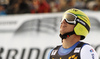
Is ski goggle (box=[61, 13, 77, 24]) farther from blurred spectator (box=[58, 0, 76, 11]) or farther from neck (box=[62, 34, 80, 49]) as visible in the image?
blurred spectator (box=[58, 0, 76, 11])

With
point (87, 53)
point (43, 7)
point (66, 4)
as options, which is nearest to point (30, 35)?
point (43, 7)

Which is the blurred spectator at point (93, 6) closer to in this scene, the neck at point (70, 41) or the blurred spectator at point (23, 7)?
the blurred spectator at point (23, 7)

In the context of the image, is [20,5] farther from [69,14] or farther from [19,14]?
[69,14]

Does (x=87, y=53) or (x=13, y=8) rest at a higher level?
(x=13, y=8)

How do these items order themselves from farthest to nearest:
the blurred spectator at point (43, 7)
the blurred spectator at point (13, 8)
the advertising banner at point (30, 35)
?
the blurred spectator at point (13, 8)
the blurred spectator at point (43, 7)
the advertising banner at point (30, 35)

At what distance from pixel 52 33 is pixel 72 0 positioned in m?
1.51

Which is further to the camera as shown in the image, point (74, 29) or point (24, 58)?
point (24, 58)

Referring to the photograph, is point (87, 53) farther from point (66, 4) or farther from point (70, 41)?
point (66, 4)

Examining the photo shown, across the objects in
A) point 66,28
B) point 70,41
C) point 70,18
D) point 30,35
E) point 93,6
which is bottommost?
point 30,35

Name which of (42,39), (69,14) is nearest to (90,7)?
(42,39)

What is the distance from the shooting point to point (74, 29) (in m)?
3.20

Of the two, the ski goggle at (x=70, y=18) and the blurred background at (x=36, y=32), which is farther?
the blurred background at (x=36, y=32)

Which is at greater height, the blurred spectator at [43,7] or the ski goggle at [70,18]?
the blurred spectator at [43,7]

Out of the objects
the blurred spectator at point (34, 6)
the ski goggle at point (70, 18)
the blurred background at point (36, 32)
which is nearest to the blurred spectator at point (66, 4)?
the blurred background at point (36, 32)
